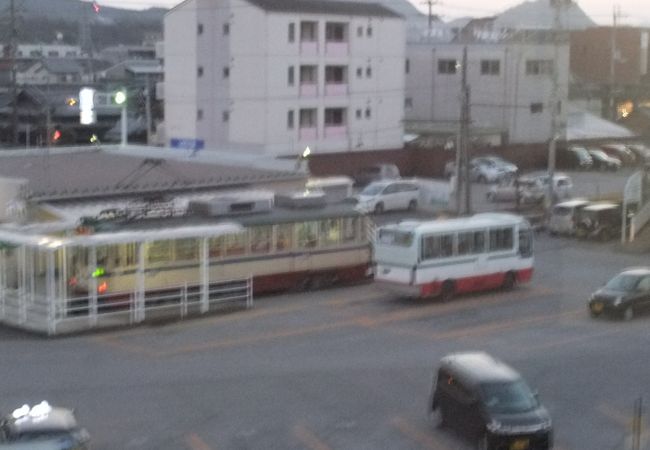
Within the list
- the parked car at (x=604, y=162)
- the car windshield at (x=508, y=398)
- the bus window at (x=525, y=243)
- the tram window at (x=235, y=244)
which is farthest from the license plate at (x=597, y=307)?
the parked car at (x=604, y=162)

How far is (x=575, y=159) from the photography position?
131 ft

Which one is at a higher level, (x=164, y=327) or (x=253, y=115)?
(x=253, y=115)

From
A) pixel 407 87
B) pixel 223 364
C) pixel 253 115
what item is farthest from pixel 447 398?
pixel 407 87

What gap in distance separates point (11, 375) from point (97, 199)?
6833 millimetres

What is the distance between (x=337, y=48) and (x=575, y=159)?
9479 mm

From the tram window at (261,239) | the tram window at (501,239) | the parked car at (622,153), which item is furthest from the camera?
the parked car at (622,153)

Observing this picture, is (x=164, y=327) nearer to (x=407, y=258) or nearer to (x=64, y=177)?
(x=407, y=258)

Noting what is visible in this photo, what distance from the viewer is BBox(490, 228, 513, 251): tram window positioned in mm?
18531

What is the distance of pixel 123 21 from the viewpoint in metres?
93.8

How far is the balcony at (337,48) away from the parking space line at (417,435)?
26.6 metres

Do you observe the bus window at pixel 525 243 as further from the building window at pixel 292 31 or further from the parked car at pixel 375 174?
the building window at pixel 292 31

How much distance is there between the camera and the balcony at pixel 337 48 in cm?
3681

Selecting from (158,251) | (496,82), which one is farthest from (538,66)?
(158,251)

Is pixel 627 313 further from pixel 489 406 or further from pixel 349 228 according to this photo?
pixel 489 406
